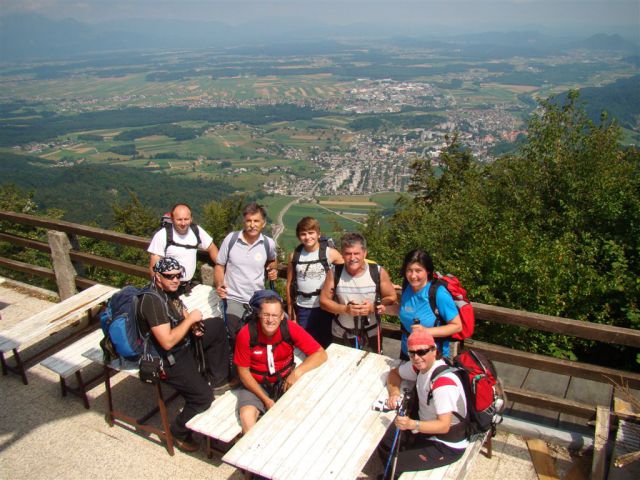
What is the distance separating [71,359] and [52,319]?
0.64 metres

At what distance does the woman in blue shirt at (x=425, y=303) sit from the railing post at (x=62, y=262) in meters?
4.11

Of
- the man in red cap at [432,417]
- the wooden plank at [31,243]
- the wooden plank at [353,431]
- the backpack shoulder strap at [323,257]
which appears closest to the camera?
the wooden plank at [353,431]

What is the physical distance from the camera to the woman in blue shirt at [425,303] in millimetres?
3002

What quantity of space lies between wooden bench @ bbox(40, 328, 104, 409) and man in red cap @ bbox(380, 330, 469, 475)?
→ 8.18 ft

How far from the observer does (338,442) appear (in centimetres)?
254

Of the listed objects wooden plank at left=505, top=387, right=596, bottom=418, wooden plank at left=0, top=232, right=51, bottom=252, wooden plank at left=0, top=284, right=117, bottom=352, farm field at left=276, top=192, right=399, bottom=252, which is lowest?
farm field at left=276, top=192, right=399, bottom=252

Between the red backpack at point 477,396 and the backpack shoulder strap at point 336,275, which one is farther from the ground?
the backpack shoulder strap at point 336,275

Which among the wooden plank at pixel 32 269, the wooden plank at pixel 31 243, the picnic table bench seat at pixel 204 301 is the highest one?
the picnic table bench seat at pixel 204 301

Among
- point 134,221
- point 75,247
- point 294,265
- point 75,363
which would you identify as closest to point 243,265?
point 294,265

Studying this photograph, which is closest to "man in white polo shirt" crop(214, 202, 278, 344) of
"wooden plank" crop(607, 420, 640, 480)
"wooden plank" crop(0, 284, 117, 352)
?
"wooden plank" crop(0, 284, 117, 352)

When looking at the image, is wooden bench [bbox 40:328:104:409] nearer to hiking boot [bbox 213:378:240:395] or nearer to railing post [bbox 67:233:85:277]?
hiking boot [bbox 213:378:240:395]

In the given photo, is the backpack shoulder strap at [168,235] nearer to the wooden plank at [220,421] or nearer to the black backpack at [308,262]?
the black backpack at [308,262]

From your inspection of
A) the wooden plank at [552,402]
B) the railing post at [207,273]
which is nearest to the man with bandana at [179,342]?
the railing post at [207,273]

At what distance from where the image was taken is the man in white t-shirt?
4.09m
